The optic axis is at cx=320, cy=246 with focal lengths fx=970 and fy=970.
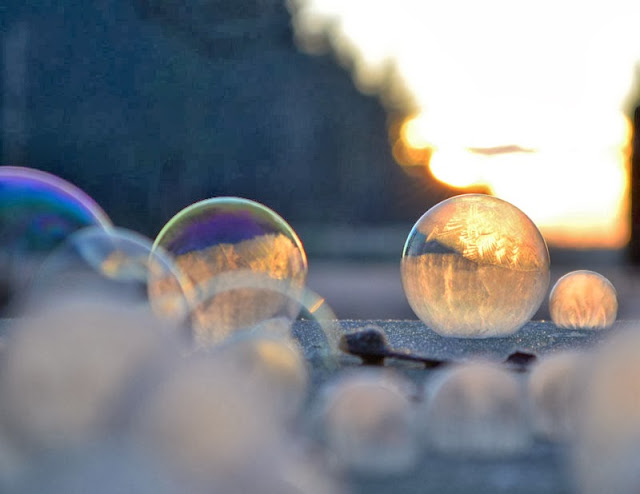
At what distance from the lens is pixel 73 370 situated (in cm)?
221

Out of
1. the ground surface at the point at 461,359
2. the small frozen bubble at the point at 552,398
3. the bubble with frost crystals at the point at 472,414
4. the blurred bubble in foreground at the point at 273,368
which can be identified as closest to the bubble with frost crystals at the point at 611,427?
the ground surface at the point at 461,359

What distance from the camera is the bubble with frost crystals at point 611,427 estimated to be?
219cm

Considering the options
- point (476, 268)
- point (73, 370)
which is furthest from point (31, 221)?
point (73, 370)

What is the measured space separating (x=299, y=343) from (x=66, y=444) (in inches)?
115

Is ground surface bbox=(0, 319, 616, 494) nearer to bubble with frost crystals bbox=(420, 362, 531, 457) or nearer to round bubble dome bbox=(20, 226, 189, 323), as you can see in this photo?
bubble with frost crystals bbox=(420, 362, 531, 457)

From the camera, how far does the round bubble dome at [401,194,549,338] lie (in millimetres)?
4848

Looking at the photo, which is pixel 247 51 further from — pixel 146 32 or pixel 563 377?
pixel 563 377

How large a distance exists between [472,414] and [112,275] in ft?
6.88

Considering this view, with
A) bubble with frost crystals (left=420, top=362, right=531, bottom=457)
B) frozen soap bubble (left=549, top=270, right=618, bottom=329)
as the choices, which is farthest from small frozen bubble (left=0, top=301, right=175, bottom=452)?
frozen soap bubble (left=549, top=270, right=618, bottom=329)

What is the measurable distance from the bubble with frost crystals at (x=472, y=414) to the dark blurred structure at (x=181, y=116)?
17020mm

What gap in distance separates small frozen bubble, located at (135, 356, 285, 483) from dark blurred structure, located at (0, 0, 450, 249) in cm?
1738

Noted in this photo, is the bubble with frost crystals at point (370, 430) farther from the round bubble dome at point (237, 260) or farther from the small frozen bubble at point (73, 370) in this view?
the round bubble dome at point (237, 260)

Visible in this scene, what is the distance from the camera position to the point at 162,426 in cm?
199

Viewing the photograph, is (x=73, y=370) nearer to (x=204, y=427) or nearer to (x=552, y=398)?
(x=204, y=427)
